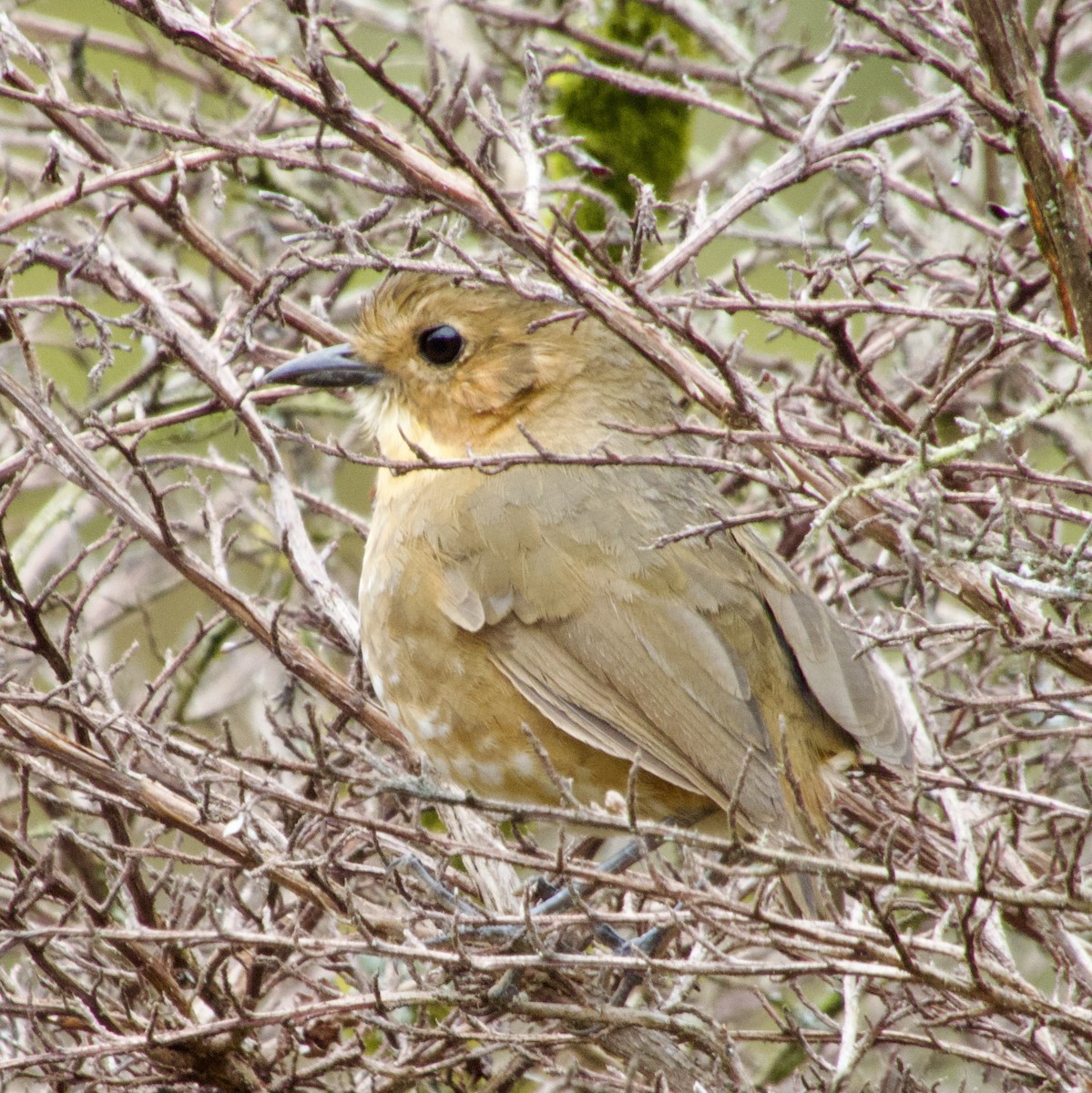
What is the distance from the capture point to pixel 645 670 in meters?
3.58

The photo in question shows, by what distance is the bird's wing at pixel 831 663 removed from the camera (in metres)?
3.31

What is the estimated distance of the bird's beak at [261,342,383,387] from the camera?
3688 mm

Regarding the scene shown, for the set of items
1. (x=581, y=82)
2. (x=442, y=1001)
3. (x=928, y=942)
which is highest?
(x=581, y=82)

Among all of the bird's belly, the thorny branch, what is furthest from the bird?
the thorny branch

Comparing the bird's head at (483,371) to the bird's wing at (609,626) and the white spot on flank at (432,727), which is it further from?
the white spot on flank at (432,727)

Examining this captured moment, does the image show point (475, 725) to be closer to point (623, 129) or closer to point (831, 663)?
point (831, 663)

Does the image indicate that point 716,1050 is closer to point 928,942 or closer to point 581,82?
point 928,942

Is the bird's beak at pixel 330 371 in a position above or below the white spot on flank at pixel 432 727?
above

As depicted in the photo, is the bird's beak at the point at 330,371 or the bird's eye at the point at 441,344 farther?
the bird's eye at the point at 441,344

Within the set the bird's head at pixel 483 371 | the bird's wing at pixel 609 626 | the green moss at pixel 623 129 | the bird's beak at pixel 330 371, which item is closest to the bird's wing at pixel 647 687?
the bird's wing at pixel 609 626

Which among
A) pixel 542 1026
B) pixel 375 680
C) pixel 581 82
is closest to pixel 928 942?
pixel 542 1026

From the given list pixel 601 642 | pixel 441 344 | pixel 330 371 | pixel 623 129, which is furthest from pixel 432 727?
pixel 623 129

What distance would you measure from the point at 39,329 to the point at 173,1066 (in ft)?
10.3

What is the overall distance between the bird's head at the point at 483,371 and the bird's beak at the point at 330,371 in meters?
0.03
